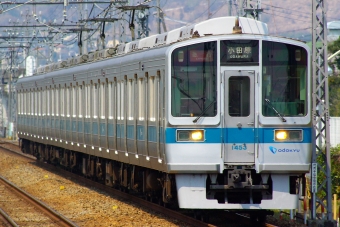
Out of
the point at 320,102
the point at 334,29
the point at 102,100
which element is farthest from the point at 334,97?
the point at 320,102

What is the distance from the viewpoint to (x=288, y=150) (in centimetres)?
1131

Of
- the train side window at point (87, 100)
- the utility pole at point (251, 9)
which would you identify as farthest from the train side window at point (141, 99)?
the utility pole at point (251, 9)

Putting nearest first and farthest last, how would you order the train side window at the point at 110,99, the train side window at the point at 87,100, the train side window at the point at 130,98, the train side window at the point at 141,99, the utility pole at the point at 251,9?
1. the train side window at the point at 141,99
2. the train side window at the point at 130,98
3. the train side window at the point at 110,99
4. the train side window at the point at 87,100
5. the utility pole at the point at 251,9

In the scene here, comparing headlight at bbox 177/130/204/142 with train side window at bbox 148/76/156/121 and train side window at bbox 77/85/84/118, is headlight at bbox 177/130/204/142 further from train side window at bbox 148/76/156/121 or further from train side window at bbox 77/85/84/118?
train side window at bbox 77/85/84/118

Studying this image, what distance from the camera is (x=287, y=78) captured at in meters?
11.4

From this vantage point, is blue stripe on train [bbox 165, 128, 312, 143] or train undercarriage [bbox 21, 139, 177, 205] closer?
blue stripe on train [bbox 165, 128, 312, 143]

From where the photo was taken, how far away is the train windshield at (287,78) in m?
11.4

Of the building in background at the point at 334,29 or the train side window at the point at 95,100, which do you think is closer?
the train side window at the point at 95,100

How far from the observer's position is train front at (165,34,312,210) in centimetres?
1126

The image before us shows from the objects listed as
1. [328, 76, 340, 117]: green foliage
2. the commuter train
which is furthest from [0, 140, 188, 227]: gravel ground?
[328, 76, 340, 117]: green foliage

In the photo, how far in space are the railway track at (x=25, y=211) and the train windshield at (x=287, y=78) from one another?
3668 millimetres

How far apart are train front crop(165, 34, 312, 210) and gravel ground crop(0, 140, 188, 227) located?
1486 mm

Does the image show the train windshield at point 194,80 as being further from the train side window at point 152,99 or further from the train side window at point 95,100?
the train side window at point 95,100

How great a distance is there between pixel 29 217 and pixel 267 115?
16.2 ft
